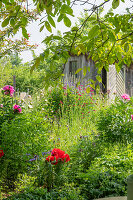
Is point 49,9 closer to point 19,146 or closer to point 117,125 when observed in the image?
Result: point 19,146

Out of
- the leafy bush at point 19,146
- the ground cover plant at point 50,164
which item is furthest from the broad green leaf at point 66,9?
the leafy bush at point 19,146

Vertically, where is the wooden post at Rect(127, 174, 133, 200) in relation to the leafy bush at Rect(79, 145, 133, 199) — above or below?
above

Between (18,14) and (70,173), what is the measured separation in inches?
83.7

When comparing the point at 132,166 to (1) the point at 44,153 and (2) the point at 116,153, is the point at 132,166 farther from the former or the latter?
(1) the point at 44,153

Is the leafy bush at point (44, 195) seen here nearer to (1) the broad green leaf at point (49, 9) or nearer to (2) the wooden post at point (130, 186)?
(2) the wooden post at point (130, 186)

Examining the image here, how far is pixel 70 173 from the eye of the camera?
3.03m

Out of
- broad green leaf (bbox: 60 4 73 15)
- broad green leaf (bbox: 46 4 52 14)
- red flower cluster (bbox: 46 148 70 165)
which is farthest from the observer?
red flower cluster (bbox: 46 148 70 165)

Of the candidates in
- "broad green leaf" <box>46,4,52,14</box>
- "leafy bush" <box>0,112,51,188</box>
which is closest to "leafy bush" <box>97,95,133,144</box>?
"leafy bush" <box>0,112,51,188</box>

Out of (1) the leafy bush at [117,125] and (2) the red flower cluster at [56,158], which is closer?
(2) the red flower cluster at [56,158]

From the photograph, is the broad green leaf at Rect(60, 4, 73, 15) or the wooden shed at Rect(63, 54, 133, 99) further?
the wooden shed at Rect(63, 54, 133, 99)

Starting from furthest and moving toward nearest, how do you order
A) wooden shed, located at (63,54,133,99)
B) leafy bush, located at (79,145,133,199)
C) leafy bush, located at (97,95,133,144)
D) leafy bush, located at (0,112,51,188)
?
wooden shed, located at (63,54,133,99) → leafy bush, located at (97,95,133,144) → leafy bush, located at (0,112,51,188) → leafy bush, located at (79,145,133,199)

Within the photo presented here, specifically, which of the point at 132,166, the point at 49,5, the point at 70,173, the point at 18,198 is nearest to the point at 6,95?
the point at 70,173

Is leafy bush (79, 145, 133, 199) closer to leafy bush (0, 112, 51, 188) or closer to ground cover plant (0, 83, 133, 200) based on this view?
ground cover plant (0, 83, 133, 200)

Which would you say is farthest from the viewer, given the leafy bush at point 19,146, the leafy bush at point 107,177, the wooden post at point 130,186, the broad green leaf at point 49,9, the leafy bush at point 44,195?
the leafy bush at point 19,146
